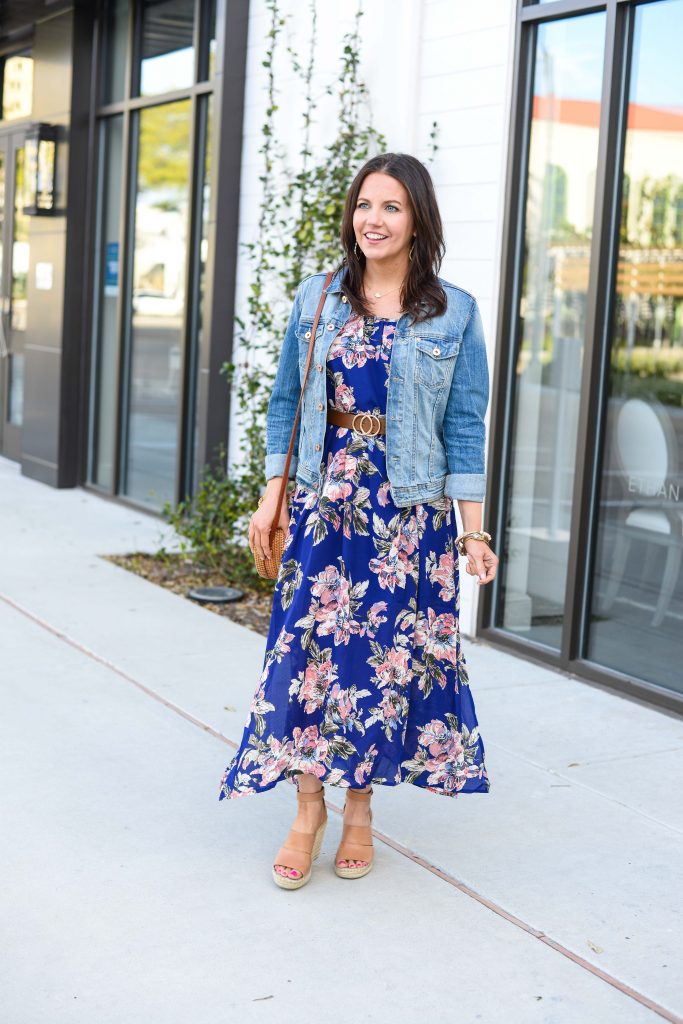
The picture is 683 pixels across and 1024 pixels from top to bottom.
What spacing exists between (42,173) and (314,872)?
23.1 feet

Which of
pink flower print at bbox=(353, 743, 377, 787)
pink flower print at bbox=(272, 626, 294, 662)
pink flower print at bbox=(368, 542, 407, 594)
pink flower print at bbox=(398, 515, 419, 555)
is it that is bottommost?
pink flower print at bbox=(353, 743, 377, 787)

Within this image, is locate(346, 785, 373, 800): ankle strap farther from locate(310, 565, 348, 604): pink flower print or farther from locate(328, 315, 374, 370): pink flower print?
locate(328, 315, 374, 370): pink flower print

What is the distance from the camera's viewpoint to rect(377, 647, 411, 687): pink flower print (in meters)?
3.14

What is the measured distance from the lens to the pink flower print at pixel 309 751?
3145mm

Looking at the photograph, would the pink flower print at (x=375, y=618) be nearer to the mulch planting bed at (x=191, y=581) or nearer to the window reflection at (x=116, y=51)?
the mulch planting bed at (x=191, y=581)

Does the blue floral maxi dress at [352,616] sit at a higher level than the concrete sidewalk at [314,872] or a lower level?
higher

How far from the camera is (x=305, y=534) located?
317 centimetres

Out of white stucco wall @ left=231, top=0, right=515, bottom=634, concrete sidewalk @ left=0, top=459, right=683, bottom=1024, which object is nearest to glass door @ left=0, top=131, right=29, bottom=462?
white stucco wall @ left=231, top=0, right=515, bottom=634

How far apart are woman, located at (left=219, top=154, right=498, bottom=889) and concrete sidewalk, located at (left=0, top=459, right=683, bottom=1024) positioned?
0.27 metres

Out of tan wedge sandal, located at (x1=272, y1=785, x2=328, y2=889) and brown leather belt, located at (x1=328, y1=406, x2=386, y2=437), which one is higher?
brown leather belt, located at (x1=328, y1=406, x2=386, y2=437)

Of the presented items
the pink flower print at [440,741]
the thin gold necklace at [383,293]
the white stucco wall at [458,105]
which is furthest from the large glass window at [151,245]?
the pink flower print at [440,741]

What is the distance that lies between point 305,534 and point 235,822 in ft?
2.96

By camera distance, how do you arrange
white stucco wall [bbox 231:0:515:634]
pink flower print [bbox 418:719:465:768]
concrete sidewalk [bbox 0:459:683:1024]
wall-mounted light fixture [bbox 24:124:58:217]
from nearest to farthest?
concrete sidewalk [bbox 0:459:683:1024] < pink flower print [bbox 418:719:465:768] < white stucco wall [bbox 231:0:515:634] < wall-mounted light fixture [bbox 24:124:58:217]

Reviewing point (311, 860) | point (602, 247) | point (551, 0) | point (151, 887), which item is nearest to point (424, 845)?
point (311, 860)
